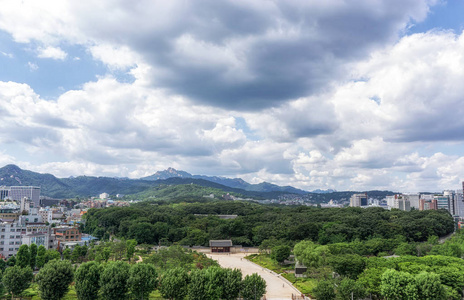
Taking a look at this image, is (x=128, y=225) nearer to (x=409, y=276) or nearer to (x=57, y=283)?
(x=57, y=283)

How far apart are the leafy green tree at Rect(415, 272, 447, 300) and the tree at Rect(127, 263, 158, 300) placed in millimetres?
22746

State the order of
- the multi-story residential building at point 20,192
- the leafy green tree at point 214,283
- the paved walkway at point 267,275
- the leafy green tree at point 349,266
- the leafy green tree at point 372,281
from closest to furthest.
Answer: the leafy green tree at point 214,283 < the leafy green tree at point 372,281 < the paved walkway at point 267,275 < the leafy green tree at point 349,266 < the multi-story residential building at point 20,192

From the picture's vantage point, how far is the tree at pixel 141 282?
2914cm

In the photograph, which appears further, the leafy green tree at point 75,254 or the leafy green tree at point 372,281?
the leafy green tree at point 75,254

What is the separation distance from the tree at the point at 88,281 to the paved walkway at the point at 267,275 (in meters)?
16.1

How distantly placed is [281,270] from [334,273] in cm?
1055

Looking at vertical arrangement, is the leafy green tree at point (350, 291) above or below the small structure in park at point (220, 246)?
above

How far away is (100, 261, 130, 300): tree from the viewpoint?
28625mm

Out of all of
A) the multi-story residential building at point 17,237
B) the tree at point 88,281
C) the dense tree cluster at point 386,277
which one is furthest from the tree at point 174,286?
the multi-story residential building at point 17,237

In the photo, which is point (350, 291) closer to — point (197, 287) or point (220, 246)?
point (197, 287)

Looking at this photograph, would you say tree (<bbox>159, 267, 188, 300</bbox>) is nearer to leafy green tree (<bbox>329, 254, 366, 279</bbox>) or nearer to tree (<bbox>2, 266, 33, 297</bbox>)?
tree (<bbox>2, 266, 33, 297</bbox>)

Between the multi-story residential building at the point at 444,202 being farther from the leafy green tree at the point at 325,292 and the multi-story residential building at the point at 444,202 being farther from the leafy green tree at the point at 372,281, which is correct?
the leafy green tree at the point at 325,292

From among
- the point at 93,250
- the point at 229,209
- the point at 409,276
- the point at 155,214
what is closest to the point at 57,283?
the point at 93,250

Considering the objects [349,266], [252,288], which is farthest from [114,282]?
[349,266]
